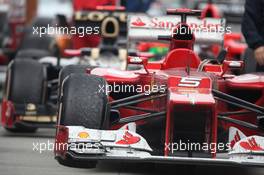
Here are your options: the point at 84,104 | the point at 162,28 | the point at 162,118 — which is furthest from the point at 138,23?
the point at 84,104

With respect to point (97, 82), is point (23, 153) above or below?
below

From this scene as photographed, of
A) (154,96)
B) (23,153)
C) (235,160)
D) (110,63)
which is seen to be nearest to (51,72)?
(110,63)

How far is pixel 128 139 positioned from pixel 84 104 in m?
0.47

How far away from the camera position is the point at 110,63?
1422 cm

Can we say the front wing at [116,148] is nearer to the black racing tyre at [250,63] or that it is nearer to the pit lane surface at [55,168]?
the pit lane surface at [55,168]

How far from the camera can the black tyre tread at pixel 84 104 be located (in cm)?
938

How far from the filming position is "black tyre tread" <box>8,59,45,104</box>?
496 inches

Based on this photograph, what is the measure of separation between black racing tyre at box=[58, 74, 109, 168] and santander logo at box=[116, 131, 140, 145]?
0.22 metres

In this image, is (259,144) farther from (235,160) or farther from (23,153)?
(23,153)

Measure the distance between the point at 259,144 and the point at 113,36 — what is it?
5.84 m

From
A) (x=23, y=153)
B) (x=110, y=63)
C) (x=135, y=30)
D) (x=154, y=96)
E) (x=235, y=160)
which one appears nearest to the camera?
(x=235, y=160)

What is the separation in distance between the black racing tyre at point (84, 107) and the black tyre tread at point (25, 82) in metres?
3.08

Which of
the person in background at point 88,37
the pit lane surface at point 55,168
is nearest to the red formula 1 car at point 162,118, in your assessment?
the pit lane surface at point 55,168

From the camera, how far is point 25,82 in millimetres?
12609
